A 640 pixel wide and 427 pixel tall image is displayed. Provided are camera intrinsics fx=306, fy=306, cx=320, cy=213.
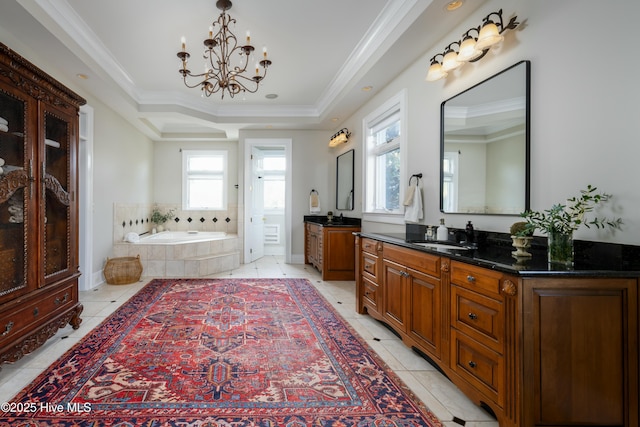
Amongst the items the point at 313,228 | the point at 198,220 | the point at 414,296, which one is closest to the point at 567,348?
the point at 414,296

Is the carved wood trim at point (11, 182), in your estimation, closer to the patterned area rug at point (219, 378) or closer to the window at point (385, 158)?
the patterned area rug at point (219, 378)

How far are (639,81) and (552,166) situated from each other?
0.51 m

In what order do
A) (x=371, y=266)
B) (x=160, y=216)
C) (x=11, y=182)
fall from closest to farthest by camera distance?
(x=11, y=182)
(x=371, y=266)
(x=160, y=216)

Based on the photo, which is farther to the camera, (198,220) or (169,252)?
(198,220)

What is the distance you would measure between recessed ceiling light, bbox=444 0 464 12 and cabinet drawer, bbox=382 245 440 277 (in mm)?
1815

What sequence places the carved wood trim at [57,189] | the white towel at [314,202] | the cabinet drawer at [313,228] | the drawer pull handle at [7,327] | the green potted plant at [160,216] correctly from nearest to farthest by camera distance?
the drawer pull handle at [7,327], the carved wood trim at [57,189], the cabinet drawer at [313,228], the white towel at [314,202], the green potted plant at [160,216]

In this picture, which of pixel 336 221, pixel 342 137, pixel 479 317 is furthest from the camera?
pixel 336 221

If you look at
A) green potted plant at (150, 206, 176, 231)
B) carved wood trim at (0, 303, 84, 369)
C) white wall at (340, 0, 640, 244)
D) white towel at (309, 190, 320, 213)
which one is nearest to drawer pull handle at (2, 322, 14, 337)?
carved wood trim at (0, 303, 84, 369)

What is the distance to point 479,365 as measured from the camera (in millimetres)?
1584

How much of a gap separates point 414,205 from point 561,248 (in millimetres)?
1582

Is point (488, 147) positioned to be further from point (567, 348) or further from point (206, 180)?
point (206, 180)

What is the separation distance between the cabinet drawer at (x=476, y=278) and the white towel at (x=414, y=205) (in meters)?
1.24

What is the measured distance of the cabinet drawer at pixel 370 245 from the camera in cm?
277

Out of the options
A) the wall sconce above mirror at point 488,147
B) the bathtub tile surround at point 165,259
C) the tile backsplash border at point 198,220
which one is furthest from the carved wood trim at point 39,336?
the tile backsplash border at point 198,220
